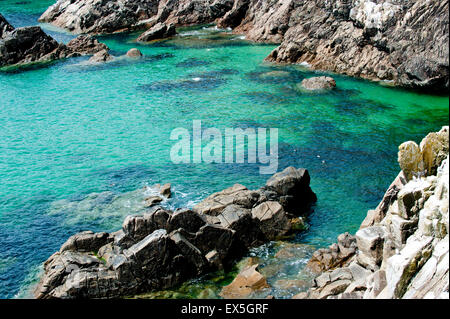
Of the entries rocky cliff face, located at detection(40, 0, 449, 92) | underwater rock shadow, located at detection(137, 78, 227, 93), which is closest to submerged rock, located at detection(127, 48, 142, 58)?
underwater rock shadow, located at detection(137, 78, 227, 93)

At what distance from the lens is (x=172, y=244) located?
99.3 ft

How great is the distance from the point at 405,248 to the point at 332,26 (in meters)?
58.9

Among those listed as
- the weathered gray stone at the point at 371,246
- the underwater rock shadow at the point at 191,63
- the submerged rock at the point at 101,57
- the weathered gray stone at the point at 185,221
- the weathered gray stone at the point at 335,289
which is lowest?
the weathered gray stone at the point at 335,289

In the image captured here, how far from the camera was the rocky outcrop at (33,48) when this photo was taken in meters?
83.6

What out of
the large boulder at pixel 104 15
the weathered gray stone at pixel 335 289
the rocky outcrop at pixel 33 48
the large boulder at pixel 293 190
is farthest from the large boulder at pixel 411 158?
the large boulder at pixel 104 15

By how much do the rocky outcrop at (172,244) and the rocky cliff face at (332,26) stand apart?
110 ft

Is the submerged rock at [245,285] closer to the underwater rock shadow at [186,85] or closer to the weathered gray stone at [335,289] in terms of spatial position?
the weathered gray stone at [335,289]

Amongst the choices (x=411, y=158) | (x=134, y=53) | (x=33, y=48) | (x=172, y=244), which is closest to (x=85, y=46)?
(x=33, y=48)

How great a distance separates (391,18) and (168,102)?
31884 mm

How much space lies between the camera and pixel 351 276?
86.6ft

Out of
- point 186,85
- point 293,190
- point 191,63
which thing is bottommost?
point 293,190

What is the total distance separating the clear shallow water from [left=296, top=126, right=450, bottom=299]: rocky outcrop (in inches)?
192

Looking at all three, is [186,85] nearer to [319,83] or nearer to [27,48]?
[319,83]

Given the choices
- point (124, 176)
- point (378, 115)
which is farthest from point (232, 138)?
point (378, 115)
